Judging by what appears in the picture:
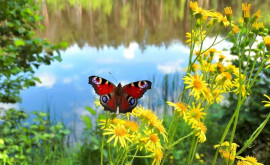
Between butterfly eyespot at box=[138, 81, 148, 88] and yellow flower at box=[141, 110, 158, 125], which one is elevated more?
butterfly eyespot at box=[138, 81, 148, 88]

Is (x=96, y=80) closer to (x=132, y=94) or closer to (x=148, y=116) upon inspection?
(x=132, y=94)

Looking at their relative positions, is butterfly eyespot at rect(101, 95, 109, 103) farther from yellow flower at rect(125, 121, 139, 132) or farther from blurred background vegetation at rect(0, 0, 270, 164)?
blurred background vegetation at rect(0, 0, 270, 164)

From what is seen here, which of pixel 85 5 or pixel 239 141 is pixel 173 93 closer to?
pixel 239 141

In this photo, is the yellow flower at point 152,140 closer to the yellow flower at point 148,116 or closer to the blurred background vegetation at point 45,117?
the yellow flower at point 148,116

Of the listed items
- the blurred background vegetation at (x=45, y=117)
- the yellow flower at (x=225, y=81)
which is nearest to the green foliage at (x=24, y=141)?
the blurred background vegetation at (x=45, y=117)

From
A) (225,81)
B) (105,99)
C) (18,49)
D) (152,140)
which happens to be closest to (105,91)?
(105,99)

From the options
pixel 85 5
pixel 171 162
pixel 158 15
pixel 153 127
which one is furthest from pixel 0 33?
pixel 85 5

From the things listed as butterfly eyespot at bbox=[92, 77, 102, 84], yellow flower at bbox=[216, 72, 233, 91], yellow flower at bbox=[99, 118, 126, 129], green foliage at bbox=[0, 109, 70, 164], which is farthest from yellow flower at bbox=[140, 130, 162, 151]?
green foliage at bbox=[0, 109, 70, 164]
